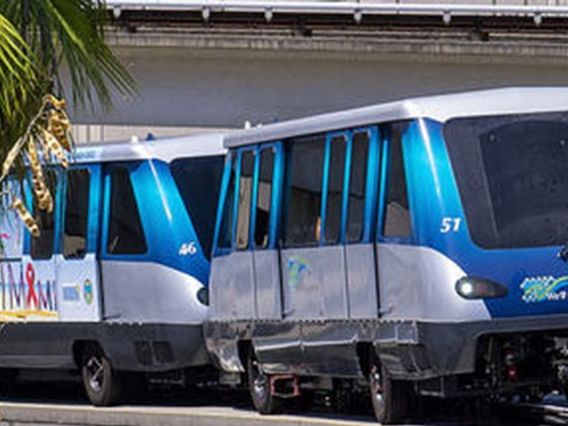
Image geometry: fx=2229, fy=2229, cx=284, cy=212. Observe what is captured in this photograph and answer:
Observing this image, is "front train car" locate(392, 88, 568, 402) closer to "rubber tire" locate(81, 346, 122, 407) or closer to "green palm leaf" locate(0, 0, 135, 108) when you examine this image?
"green palm leaf" locate(0, 0, 135, 108)

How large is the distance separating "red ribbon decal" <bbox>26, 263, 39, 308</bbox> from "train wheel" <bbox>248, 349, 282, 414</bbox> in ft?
12.4

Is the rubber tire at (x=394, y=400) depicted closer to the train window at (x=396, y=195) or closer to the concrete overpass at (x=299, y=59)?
the train window at (x=396, y=195)

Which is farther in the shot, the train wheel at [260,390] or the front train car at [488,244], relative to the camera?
the train wheel at [260,390]

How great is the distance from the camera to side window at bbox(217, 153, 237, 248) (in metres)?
21.5

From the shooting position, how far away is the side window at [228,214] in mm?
21453

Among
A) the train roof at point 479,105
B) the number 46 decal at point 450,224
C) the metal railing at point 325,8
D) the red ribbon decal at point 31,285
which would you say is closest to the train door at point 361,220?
A: the train roof at point 479,105

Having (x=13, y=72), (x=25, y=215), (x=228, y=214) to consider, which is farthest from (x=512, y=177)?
(x=25, y=215)

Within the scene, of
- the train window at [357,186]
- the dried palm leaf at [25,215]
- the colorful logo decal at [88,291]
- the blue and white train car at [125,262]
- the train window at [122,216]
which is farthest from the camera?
the colorful logo decal at [88,291]

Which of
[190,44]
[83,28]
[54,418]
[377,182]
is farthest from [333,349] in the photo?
[190,44]

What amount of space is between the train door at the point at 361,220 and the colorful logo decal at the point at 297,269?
2.88 feet

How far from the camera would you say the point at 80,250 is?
920 inches

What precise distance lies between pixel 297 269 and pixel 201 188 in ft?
10.9

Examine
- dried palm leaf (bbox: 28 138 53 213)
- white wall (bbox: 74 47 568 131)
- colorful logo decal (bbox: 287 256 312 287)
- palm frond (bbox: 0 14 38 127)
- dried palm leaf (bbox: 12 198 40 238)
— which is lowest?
colorful logo decal (bbox: 287 256 312 287)

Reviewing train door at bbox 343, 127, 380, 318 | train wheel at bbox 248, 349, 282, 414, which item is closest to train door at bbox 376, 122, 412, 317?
train door at bbox 343, 127, 380, 318
